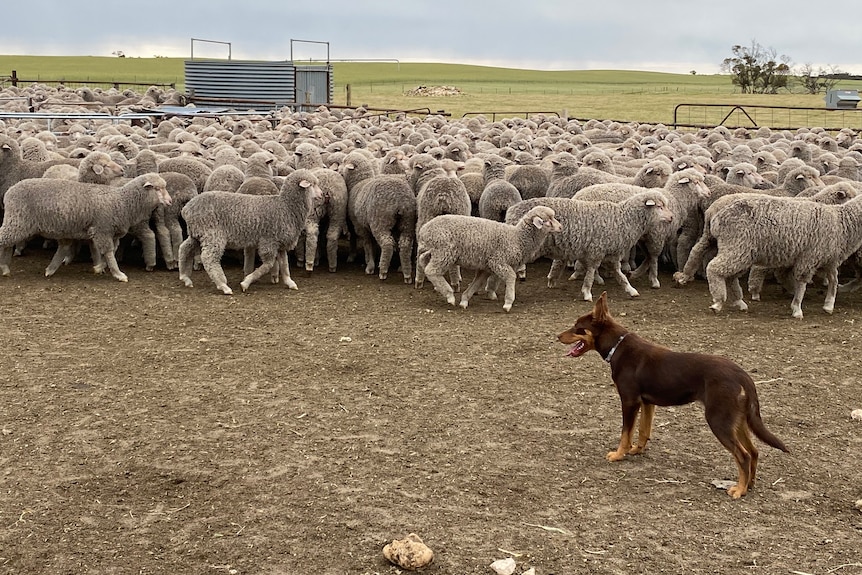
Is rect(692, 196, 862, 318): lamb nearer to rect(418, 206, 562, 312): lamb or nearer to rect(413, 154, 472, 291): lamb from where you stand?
rect(418, 206, 562, 312): lamb

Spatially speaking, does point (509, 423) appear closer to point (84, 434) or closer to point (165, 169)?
point (84, 434)

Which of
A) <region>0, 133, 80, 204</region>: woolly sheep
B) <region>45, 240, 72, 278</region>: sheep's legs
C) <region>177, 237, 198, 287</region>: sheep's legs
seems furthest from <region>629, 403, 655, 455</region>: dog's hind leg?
<region>0, 133, 80, 204</region>: woolly sheep

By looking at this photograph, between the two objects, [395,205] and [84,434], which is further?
[395,205]

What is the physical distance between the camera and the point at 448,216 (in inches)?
384

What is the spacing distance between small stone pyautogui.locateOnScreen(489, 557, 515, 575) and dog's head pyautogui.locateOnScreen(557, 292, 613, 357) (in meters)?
1.53

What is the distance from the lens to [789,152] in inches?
668

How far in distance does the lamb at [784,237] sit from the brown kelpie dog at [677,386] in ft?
13.5

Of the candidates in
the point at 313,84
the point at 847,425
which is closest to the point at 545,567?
the point at 847,425

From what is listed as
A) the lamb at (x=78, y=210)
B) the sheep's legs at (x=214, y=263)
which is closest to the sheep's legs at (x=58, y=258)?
the lamb at (x=78, y=210)

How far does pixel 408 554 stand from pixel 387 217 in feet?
22.9

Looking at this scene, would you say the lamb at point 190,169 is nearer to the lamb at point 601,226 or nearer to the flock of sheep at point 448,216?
the flock of sheep at point 448,216

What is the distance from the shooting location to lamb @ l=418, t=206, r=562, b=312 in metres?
9.56

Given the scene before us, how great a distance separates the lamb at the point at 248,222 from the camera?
10258mm

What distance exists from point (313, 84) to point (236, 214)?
31.6 metres
